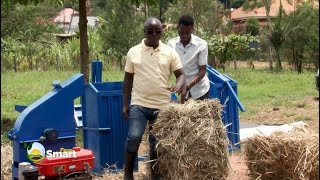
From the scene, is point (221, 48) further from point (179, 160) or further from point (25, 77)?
point (179, 160)

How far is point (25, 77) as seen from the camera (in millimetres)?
20000

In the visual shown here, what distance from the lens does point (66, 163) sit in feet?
14.7

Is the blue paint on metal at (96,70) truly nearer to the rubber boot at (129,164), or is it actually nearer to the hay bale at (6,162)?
the hay bale at (6,162)

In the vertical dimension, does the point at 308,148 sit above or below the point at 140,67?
below

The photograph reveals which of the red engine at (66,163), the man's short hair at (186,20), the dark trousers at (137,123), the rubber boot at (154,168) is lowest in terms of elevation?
the rubber boot at (154,168)

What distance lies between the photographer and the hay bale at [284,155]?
476 centimetres

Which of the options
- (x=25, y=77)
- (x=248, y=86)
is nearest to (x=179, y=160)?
(x=248, y=86)

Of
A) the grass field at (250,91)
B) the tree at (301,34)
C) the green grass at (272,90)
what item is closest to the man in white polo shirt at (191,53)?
the grass field at (250,91)

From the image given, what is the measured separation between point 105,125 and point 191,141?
127 cm

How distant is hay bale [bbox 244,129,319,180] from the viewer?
4762 millimetres

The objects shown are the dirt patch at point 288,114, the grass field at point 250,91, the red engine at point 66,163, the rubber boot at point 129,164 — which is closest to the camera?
the red engine at point 66,163

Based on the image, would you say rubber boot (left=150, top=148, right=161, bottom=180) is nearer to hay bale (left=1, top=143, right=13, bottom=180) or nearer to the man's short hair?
the man's short hair

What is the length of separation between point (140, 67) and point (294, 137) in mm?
1461

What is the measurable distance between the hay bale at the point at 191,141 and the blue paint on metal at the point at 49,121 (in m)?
0.81
